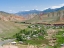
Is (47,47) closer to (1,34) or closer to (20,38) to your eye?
(20,38)

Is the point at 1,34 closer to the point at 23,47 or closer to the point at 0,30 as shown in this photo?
the point at 0,30

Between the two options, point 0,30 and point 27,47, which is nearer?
point 27,47

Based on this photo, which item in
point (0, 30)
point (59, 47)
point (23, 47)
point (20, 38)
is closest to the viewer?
point (59, 47)

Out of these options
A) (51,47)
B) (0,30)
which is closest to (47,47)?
(51,47)

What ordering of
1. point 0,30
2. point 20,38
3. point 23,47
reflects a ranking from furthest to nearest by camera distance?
point 0,30
point 20,38
point 23,47

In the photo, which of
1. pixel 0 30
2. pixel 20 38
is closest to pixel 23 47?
pixel 20 38

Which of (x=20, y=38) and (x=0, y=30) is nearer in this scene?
(x=20, y=38)

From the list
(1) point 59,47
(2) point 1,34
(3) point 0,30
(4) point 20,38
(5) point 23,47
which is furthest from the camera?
(3) point 0,30

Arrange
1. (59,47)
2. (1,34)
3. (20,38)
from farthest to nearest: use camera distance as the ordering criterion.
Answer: (1,34)
(20,38)
(59,47)
